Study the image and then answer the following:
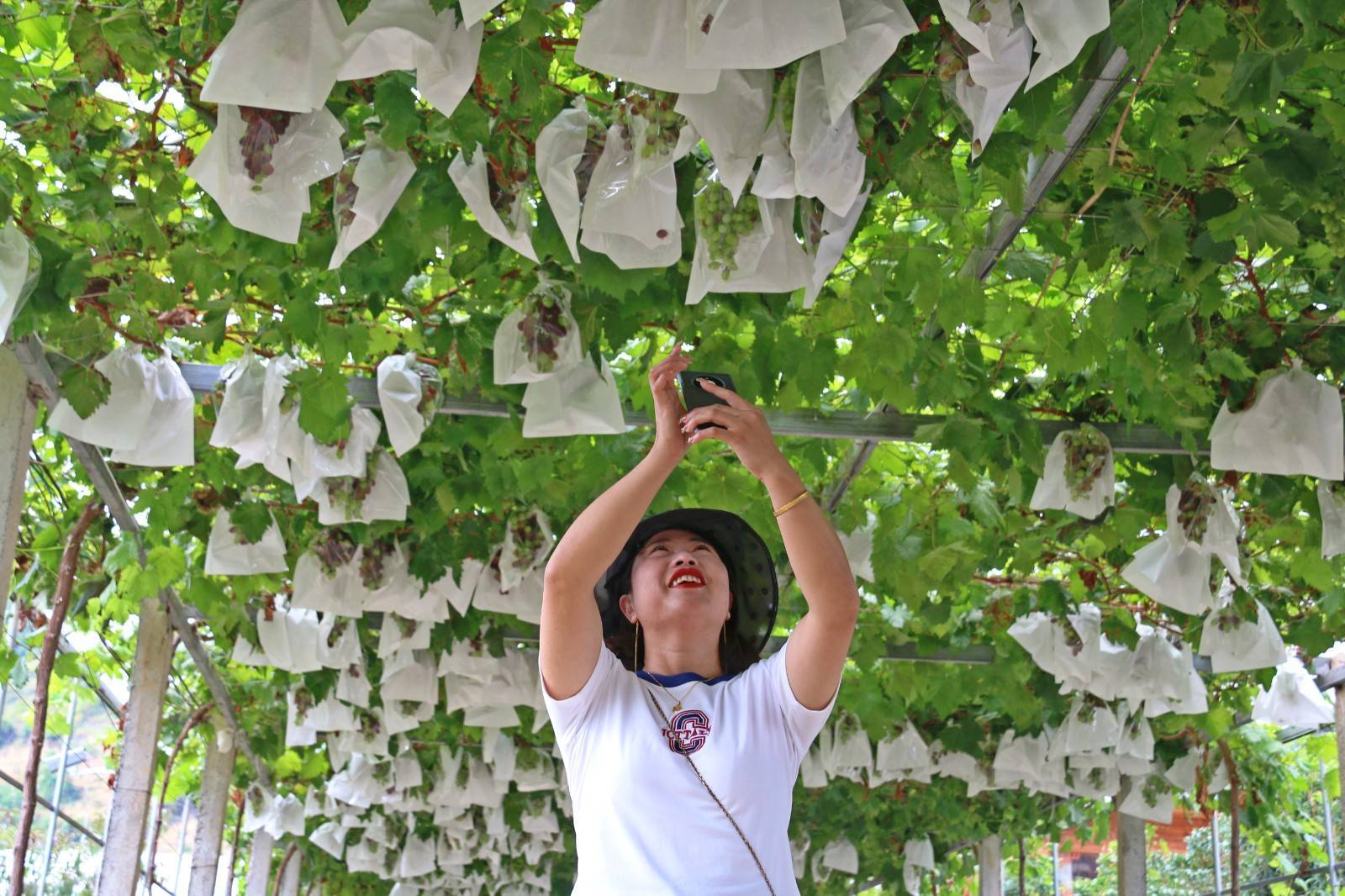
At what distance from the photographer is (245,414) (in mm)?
4531

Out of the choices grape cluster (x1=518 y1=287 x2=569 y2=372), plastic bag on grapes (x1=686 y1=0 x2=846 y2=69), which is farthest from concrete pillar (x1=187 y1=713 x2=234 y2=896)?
plastic bag on grapes (x1=686 y1=0 x2=846 y2=69)

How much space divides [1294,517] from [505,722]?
4163 millimetres

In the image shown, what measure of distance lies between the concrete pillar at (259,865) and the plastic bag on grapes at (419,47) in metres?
11.5

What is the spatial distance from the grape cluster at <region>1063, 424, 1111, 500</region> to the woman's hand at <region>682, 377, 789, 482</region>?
9.96 feet

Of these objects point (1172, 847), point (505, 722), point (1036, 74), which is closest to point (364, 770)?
point (505, 722)

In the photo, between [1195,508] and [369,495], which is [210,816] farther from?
[1195,508]

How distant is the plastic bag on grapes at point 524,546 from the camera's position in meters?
5.80

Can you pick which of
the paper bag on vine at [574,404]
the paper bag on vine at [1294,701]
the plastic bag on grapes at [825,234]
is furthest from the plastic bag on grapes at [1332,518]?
the plastic bag on grapes at [825,234]

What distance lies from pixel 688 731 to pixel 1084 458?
314 centimetres

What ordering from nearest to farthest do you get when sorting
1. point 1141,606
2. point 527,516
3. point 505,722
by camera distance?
point 527,516 → point 1141,606 → point 505,722

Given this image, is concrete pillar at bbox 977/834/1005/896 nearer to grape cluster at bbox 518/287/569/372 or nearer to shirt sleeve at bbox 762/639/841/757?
grape cluster at bbox 518/287/569/372

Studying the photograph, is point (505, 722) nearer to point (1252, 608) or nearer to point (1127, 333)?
point (1252, 608)

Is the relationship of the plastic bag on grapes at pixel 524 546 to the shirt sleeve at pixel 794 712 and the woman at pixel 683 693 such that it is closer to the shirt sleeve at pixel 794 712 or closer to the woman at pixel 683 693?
the woman at pixel 683 693

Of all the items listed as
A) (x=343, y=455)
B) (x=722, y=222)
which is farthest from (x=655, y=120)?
(x=343, y=455)
